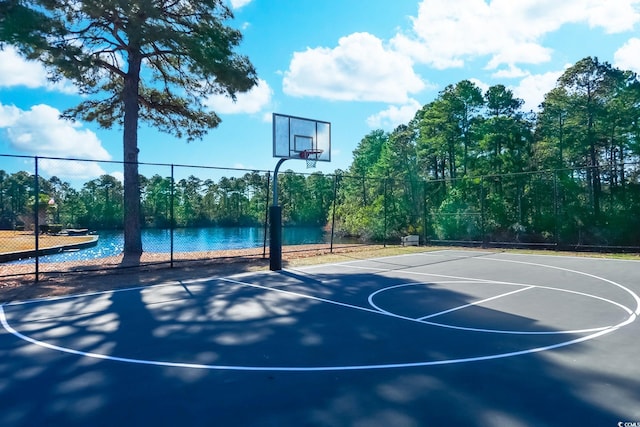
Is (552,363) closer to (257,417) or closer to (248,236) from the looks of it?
(257,417)

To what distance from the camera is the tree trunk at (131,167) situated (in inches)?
465

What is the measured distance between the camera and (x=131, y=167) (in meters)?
11.9

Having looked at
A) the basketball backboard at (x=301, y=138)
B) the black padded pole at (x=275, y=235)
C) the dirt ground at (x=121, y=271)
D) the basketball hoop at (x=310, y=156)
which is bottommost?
the dirt ground at (x=121, y=271)

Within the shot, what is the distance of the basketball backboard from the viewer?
11002mm

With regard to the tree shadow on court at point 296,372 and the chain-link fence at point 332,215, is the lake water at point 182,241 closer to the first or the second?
the chain-link fence at point 332,215

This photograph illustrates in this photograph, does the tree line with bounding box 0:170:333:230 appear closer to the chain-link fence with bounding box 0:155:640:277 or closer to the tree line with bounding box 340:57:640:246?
the chain-link fence with bounding box 0:155:640:277

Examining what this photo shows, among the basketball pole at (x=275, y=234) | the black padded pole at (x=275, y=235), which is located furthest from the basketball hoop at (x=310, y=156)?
the black padded pole at (x=275, y=235)

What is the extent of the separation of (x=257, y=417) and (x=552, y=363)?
2.71 m

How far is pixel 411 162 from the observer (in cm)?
3209

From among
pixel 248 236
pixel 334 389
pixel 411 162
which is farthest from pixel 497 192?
pixel 334 389

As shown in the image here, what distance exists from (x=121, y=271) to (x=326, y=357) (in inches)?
292

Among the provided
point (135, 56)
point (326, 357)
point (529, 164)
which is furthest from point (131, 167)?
point (529, 164)

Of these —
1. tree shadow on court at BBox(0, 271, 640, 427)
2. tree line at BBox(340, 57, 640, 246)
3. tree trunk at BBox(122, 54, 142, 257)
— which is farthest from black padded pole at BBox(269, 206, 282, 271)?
tree line at BBox(340, 57, 640, 246)

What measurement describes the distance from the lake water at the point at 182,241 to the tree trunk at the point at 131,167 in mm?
1430
